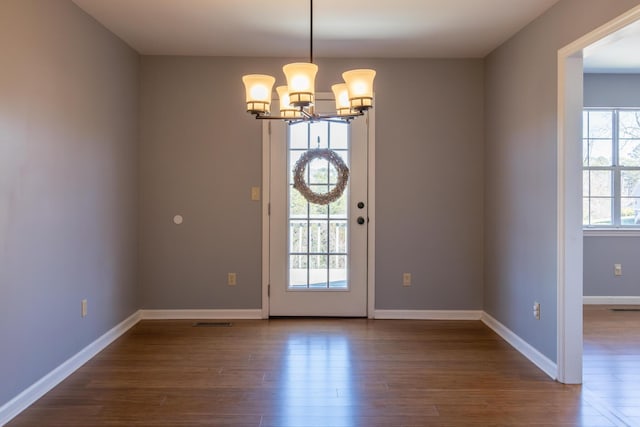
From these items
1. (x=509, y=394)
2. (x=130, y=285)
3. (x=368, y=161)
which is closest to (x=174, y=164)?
(x=130, y=285)

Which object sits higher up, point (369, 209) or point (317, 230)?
point (369, 209)

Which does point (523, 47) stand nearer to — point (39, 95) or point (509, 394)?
point (509, 394)

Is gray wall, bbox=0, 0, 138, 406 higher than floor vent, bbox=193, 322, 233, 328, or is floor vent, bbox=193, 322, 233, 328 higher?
gray wall, bbox=0, 0, 138, 406

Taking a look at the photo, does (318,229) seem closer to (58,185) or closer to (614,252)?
(58,185)

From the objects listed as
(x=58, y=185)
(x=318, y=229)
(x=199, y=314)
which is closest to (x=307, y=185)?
(x=318, y=229)

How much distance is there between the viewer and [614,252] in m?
5.09

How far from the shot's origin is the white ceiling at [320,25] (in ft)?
10.5

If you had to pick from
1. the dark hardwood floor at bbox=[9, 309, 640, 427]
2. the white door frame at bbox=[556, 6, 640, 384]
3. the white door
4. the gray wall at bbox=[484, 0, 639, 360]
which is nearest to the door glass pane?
the white door

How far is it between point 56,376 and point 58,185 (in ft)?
3.89

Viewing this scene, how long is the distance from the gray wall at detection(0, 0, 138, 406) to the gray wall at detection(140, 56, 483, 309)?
36cm

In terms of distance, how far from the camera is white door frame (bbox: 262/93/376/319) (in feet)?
14.4

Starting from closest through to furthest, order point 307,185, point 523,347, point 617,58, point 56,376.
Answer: point 56,376 < point 523,347 < point 307,185 < point 617,58

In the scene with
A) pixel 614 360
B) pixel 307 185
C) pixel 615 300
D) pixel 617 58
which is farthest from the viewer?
pixel 615 300

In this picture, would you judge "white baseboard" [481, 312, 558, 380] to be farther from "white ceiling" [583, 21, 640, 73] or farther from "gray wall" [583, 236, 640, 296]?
"white ceiling" [583, 21, 640, 73]
